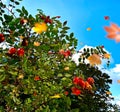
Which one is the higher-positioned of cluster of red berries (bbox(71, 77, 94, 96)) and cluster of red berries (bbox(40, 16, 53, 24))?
cluster of red berries (bbox(40, 16, 53, 24))

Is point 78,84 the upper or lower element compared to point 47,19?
lower

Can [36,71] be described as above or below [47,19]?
below

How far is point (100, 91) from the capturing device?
40.4m

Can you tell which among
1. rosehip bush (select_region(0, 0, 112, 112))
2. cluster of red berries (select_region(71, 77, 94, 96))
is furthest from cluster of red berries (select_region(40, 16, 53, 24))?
cluster of red berries (select_region(71, 77, 94, 96))

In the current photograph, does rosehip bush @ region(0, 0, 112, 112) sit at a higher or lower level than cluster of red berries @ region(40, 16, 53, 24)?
lower

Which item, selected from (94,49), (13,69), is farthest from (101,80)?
(13,69)

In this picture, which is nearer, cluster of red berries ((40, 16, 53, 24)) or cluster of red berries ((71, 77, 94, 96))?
cluster of red berries ((40, 16, 53, 24))

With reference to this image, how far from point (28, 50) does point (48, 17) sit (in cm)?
111

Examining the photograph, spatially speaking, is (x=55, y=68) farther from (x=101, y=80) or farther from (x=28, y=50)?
(x=101, y=80)

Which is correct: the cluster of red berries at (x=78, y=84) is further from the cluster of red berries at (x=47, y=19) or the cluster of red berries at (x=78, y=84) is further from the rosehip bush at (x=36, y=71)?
the cluster of red berries at (x=47, y=19)

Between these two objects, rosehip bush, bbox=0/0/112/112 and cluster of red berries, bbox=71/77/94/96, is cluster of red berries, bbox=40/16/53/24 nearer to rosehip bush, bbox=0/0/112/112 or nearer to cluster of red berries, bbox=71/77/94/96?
Answer: rosehip bush, bbox=0/0/112/112

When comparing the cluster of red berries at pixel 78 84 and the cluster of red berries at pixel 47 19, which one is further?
the cluster of red berries at pixel 78 84

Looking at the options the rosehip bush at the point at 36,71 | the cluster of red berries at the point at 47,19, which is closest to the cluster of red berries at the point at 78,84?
the rosehip bush at the point at 36,71

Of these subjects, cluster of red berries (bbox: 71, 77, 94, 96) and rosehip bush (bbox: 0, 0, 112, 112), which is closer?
rosehip bush (bbox: 0, 0, 112, 112)
